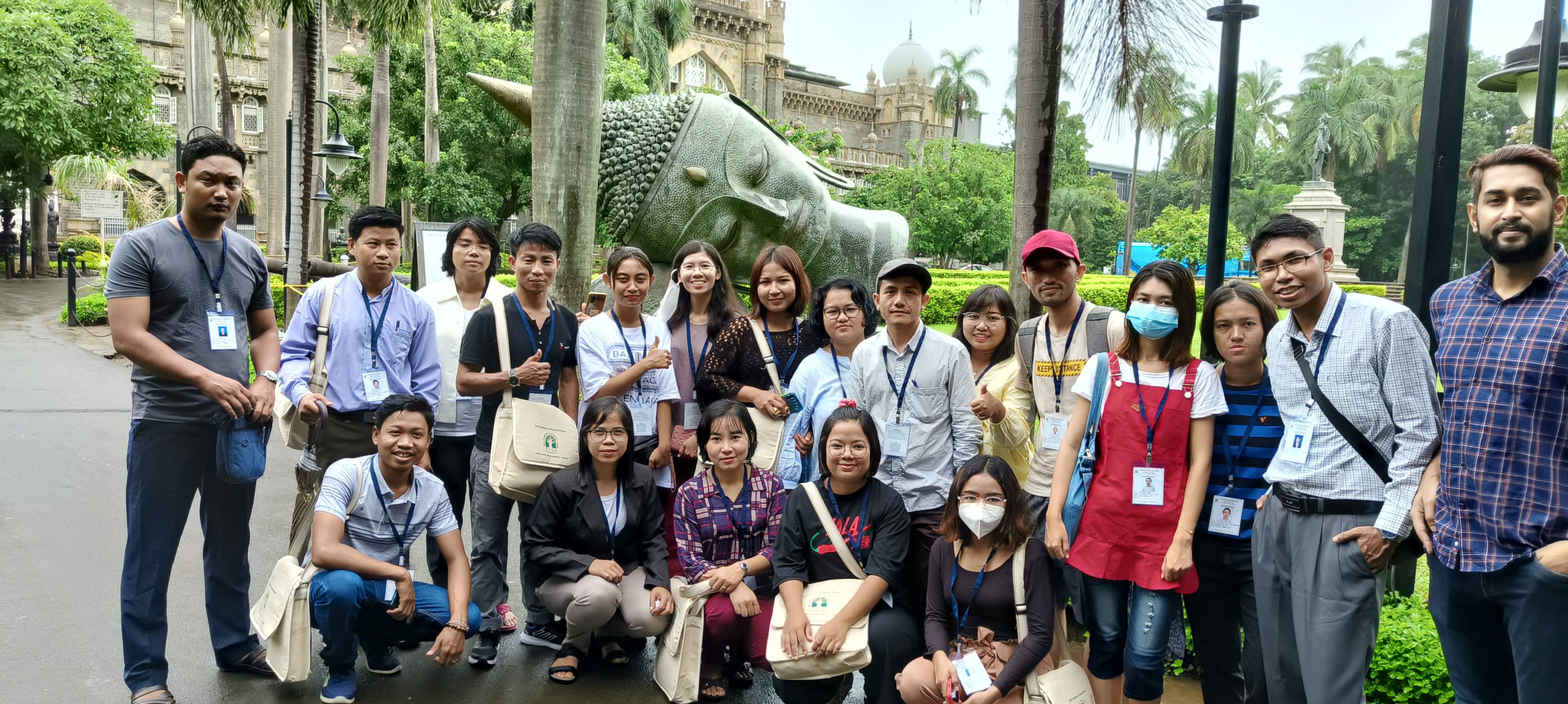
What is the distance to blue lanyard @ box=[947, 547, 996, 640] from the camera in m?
3.26

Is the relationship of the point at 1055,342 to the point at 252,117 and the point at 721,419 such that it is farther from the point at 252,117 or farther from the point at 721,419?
the point at 252,117

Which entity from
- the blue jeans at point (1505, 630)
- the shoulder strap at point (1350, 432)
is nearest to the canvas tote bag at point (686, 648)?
Answer: the shoulder strap at point (1350, 432)

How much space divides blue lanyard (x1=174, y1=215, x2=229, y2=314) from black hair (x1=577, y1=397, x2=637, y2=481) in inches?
53.3

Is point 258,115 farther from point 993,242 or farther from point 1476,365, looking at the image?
point 1476,365

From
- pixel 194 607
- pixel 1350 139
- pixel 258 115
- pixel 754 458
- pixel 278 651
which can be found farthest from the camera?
pixel 1350 139

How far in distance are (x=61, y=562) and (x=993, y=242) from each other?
31.6 m

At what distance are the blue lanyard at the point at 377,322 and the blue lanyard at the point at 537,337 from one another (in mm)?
495

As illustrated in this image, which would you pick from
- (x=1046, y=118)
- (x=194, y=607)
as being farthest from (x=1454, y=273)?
(x=194, y=607)

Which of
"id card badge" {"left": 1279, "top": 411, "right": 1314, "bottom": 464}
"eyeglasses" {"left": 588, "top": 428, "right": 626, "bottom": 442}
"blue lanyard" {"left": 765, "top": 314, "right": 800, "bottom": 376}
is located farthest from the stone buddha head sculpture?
"id card badge" {"left": 1279, "top": 411, "right": 1314, "bottom": 464}

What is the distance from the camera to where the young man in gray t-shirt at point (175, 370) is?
334 cm

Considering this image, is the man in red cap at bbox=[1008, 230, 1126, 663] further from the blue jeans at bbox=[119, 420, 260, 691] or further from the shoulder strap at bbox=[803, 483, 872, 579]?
the blue jeans at bbox=[119, 420, 260, 691]

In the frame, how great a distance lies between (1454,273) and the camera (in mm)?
22609

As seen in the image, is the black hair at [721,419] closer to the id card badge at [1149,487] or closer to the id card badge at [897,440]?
the id card badge at [897,440]

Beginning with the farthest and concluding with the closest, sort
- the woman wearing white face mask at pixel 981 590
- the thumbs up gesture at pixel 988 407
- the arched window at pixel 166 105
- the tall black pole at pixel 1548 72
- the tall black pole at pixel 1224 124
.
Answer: the arched window at pixel 166 105 < the tall black pole at pixel 1548 72 < the tall black pole at pixel 1224 124 < the thumbs up gesture at pixel 988 407 < the woman wearing white face mask at pixel 981 590
